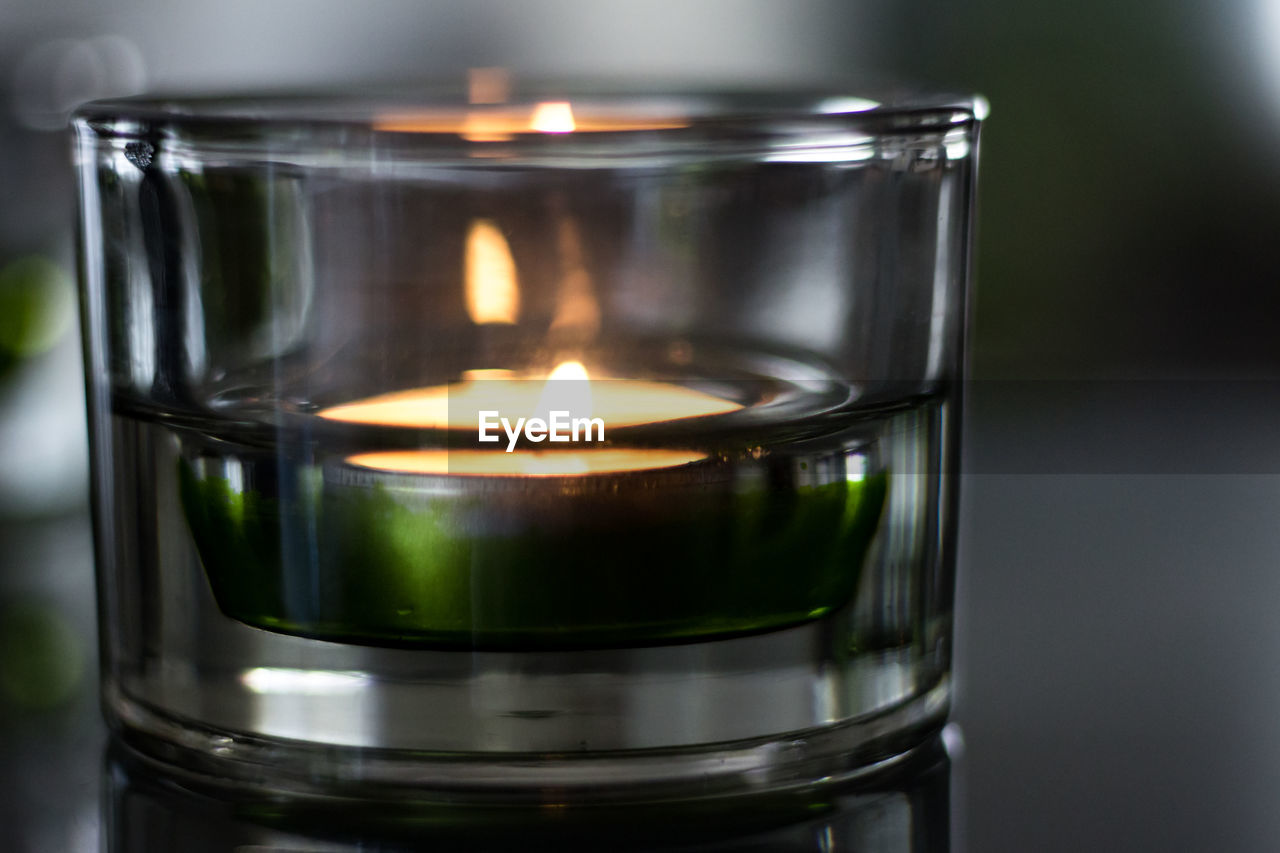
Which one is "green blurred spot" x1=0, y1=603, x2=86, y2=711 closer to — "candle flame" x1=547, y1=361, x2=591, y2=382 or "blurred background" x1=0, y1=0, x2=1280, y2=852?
"blurred background" x1=0, y1=0, x2=1280, y2=852

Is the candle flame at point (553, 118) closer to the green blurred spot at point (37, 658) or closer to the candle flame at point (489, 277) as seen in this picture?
the candle flame at point (489, 277)

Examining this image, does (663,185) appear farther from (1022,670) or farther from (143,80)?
(143,80)

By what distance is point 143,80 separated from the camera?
2.06ft

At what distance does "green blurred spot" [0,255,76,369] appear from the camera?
0.44 meters

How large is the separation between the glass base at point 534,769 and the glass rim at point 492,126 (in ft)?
0.29

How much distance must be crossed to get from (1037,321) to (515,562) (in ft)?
1.63

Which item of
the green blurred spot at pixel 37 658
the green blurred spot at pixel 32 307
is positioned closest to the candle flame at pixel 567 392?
the green blurred spot at pixel 37 658

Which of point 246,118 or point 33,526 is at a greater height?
point 246,118

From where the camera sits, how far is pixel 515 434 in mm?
234

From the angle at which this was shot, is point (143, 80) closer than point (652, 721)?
No

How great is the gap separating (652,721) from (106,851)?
81mm

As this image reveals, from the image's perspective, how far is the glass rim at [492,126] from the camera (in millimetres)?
221

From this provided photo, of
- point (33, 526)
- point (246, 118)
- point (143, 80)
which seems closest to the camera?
point (246, 118)

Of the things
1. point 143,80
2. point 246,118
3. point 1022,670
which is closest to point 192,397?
point 246,118
